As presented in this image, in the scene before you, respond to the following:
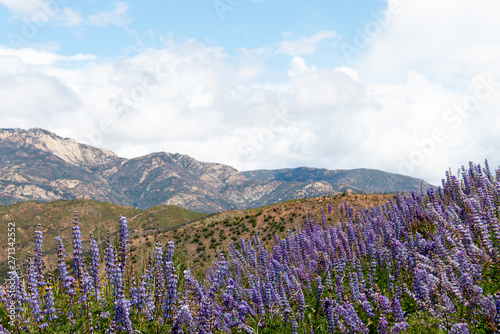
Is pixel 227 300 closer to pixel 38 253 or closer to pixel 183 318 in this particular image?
pixel 183 318

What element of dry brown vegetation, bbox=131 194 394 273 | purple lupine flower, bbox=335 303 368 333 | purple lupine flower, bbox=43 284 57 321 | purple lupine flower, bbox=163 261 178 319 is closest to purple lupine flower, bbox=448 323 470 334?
purple lupine flower, bbox=335 303 368 333

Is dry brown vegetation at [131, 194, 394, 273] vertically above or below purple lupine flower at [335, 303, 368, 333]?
above

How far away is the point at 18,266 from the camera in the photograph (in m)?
6.91

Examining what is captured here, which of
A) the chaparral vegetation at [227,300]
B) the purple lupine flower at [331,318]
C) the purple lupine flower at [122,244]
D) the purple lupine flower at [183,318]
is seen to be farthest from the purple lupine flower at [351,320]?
the purple lupine flower at [122,244]

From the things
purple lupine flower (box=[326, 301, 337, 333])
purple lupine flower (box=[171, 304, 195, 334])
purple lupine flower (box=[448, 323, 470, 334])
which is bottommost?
purple lupine flower (box=[326, 301, 337, 333])

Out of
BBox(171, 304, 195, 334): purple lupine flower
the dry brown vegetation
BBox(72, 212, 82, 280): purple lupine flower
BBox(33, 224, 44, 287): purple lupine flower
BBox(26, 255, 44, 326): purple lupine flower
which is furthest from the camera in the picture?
the dry brown vegetation

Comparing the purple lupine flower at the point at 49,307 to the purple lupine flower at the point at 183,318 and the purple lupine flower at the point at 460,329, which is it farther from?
the purple lupine flower at the point at 460,329

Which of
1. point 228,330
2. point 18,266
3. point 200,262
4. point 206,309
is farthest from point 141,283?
point 200,262

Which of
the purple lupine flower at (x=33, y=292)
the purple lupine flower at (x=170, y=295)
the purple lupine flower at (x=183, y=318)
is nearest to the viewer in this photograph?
the purple lupine flower at (x=183, y=318)

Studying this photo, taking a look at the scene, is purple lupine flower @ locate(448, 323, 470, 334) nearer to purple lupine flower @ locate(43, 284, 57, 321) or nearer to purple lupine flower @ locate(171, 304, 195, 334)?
purple lupine flower @ locate(171, 304, 195, 334)

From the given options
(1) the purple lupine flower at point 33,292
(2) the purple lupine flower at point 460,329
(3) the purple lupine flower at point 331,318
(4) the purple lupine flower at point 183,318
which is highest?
(1) the purple lupine flower at point 33,292

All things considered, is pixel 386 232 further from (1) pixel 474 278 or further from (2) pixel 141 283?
(2) pixel 141 283

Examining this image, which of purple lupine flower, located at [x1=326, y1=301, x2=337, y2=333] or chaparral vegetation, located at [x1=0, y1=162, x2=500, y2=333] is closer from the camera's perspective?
chaparral vegetation, located at [x1=0, y1=162, x2=500, y2=333]

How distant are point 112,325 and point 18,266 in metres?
3.44
